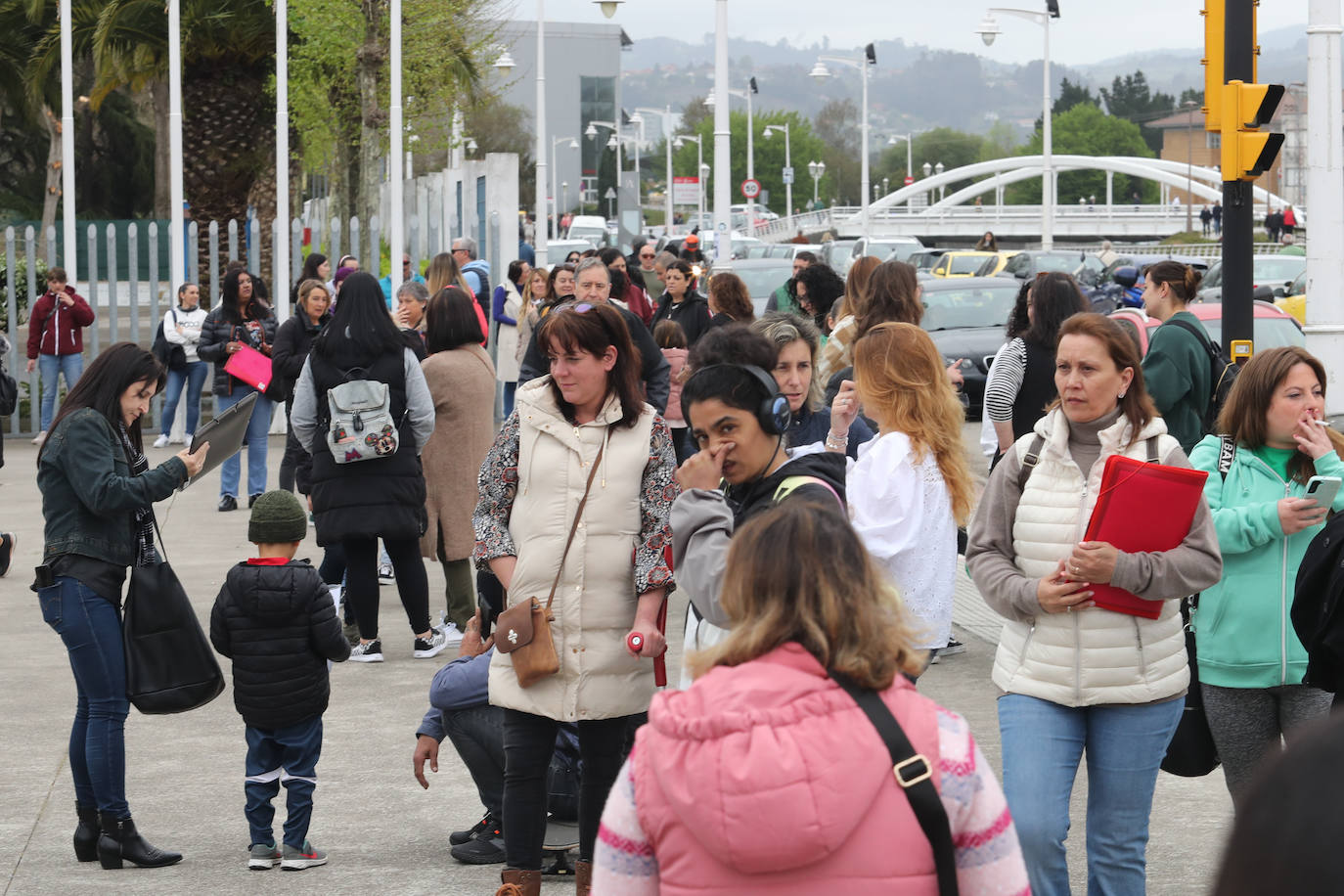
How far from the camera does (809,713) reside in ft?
7.66

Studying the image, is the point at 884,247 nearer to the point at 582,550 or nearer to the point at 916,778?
the point at 582,550

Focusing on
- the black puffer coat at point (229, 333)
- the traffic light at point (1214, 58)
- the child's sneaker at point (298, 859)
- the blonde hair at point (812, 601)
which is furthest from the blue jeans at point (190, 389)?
the blonde hair at point (812, 601)

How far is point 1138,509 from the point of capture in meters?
→ 4.06

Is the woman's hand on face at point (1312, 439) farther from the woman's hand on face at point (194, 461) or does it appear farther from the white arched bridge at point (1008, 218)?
the white arched bridge at point (1008, 218)

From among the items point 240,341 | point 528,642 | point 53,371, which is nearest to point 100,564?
point 528,642

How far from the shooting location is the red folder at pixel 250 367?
1155 cm

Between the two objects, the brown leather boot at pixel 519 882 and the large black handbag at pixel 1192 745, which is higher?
the large black handbag at pixel 1192 745

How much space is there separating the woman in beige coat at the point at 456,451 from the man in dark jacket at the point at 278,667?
3.28 meters

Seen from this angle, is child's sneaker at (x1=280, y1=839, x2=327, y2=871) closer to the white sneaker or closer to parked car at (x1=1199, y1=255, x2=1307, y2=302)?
the white sneaker

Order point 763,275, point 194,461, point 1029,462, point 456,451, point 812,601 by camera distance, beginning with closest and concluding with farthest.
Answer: point 812,601, point 1029,462, point 194,461, point 456,451, point 763,275

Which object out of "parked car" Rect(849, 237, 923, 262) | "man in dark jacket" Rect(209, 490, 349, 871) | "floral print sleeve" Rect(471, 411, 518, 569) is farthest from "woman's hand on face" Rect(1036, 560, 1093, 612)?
"parked car" Rect(849, 237, 923, 262)

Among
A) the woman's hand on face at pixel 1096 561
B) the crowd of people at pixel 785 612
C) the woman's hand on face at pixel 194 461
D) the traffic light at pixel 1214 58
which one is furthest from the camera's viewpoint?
the traffic light at pixel 1214 58

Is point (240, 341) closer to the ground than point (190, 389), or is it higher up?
higher up

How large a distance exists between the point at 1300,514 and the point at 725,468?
1.65 m
